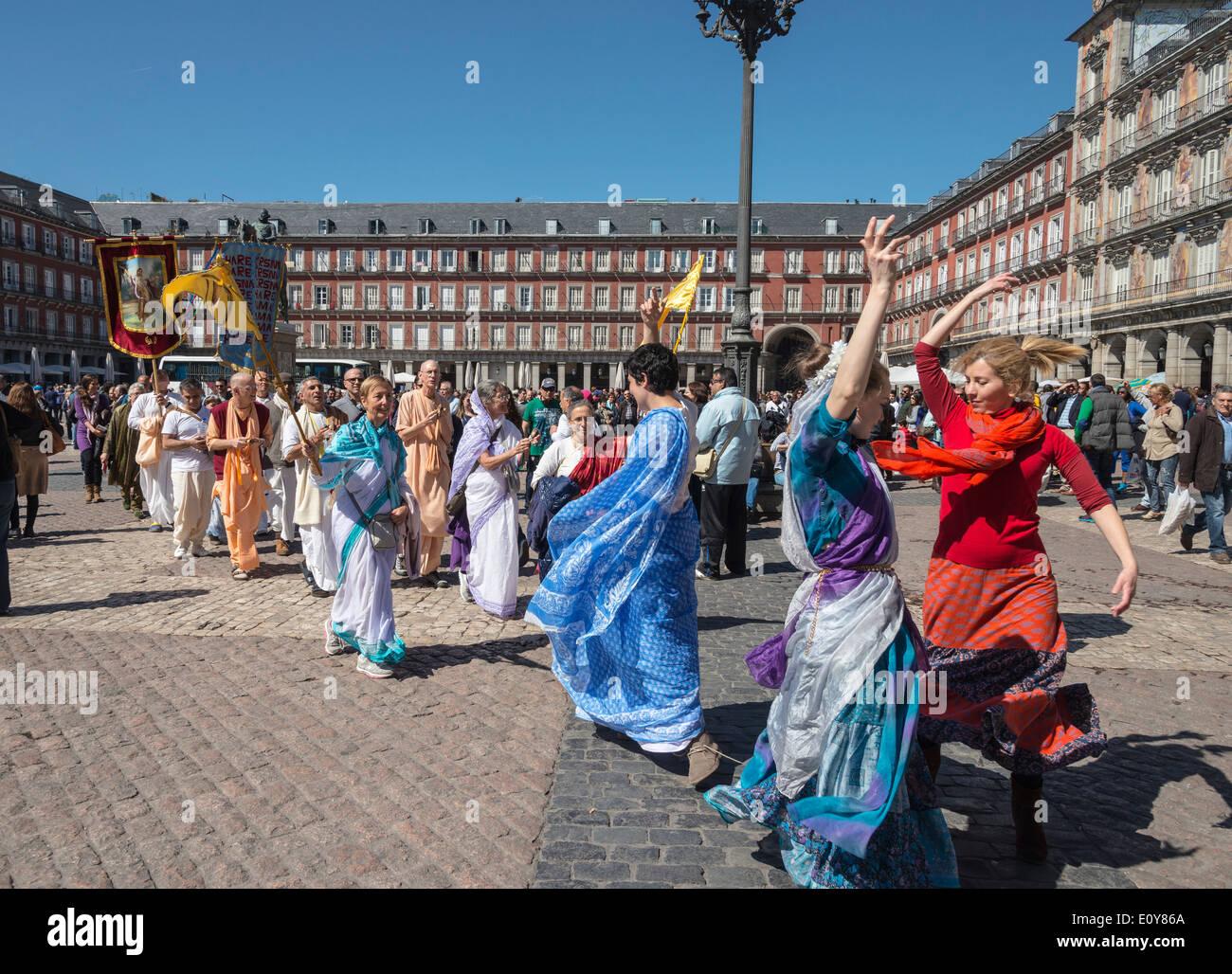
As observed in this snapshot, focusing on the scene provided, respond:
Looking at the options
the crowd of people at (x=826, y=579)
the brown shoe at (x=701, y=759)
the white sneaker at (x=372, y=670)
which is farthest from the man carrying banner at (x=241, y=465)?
the brown shoe at (x=701, y=759)

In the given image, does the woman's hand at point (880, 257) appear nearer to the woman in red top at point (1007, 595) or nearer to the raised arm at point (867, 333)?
the raised arm at point (867, 333)

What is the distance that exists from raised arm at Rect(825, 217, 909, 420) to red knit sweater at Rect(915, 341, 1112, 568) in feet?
2.55

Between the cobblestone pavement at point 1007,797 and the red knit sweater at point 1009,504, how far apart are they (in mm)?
1124

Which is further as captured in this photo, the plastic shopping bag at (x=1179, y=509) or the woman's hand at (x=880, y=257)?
the plastic shopping bag at (x=1179, y=509)

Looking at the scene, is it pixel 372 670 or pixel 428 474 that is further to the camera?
pixel 428 474

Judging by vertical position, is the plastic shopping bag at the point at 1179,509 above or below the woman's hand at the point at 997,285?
below

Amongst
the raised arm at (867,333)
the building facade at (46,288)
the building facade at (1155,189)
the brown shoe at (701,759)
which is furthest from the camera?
the building facade at (46,288)

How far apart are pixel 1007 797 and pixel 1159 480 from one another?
10.3m

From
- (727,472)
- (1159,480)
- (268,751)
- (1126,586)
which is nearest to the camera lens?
(1126,586)

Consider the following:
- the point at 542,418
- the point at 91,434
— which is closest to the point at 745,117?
the point at 542,418

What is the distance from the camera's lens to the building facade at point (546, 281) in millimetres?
65625

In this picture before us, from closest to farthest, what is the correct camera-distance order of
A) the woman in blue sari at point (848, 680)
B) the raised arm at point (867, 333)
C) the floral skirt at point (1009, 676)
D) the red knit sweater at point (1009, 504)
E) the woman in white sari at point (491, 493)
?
the raised arm at point (867, 333)
the woman in blue sari at point (848, 680)
the floral skirt at point (1009, 676)
the red knit sweater at point (1009, 504)
the woman in white sari at point (491, 493)

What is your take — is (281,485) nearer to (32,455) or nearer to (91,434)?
(32,455)

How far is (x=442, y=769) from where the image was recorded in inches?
155
